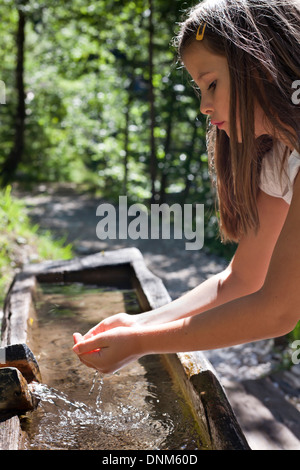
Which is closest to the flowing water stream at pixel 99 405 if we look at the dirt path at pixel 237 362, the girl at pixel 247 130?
the girl at pixel 247 130

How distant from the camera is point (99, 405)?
167cm

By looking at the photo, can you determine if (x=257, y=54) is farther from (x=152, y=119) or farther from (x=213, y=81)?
(x=152, y=119)

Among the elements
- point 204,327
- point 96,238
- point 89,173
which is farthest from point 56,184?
point 204,327

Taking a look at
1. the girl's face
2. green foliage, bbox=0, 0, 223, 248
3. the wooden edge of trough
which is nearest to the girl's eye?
the girl's face

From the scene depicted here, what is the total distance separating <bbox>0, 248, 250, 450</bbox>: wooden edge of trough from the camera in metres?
1.39

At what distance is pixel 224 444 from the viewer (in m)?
1.33

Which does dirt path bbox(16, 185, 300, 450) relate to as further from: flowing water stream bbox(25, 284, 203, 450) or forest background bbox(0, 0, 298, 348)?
flowing water stream bbox(25, 284, 203, 450)

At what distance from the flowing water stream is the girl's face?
815mm

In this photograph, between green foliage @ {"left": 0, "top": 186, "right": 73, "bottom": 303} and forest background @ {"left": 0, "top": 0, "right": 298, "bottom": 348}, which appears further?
forest background @ {"left": 0, "top": 0, "right": 298, "bottom": 348}

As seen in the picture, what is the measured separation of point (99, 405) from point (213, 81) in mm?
989

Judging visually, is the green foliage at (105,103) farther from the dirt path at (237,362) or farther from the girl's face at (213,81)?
the girl's face at (213,81)

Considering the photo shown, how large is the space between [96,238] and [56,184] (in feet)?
11.2

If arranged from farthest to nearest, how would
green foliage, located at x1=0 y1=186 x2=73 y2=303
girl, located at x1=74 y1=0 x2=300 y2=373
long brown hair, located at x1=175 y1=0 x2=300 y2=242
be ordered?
green foliage, located at x1=0 y1=186 x2=73 y2=303 → long brown hair, located at x1=175 y1=0 x2=300 y2=242 → girl, located at x1=74 y1=0 x2=300 y2=373

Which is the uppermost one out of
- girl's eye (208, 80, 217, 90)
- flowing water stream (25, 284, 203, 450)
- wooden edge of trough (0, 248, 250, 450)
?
girl's eye (208, 80, 217, 90)
